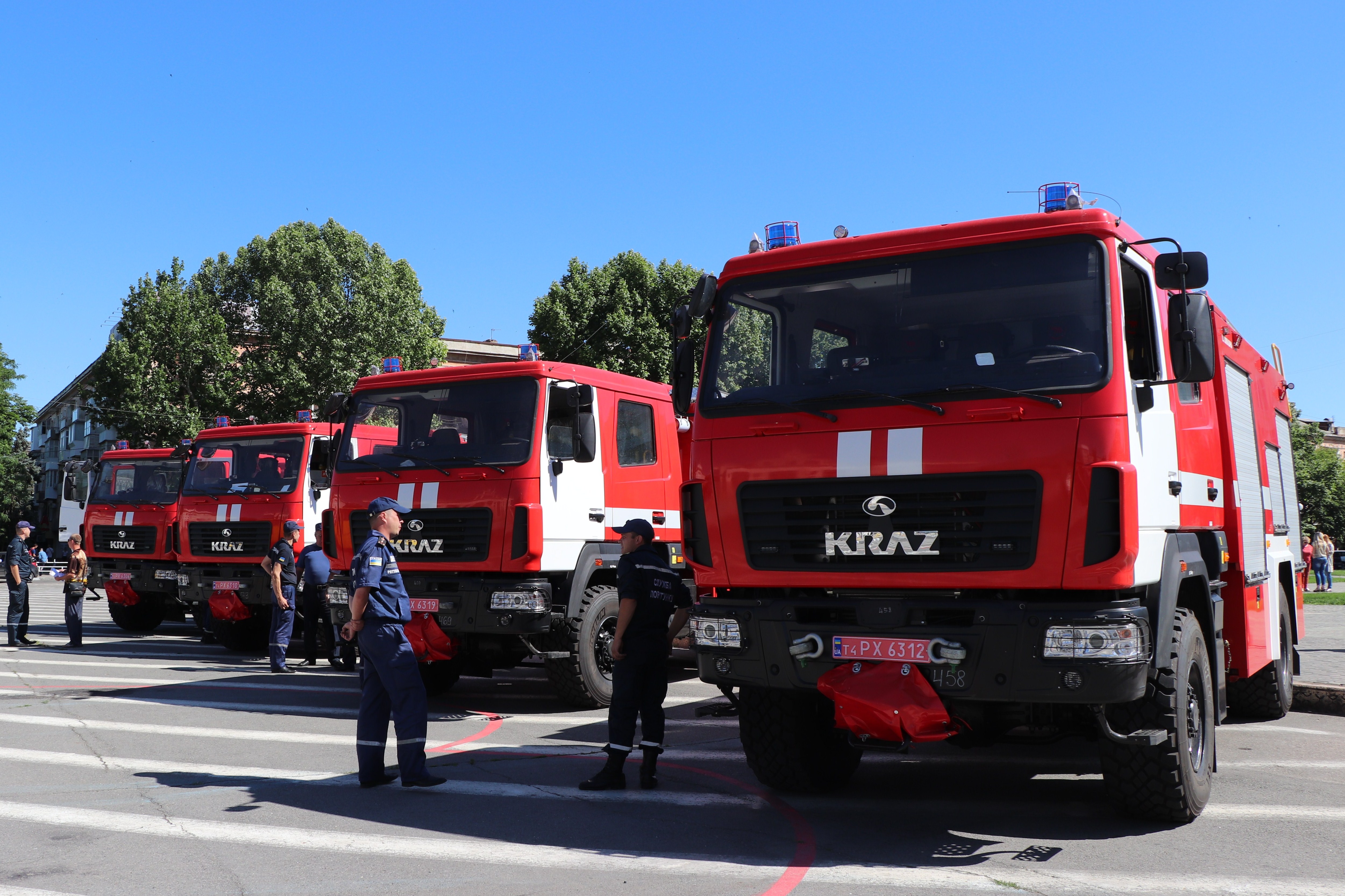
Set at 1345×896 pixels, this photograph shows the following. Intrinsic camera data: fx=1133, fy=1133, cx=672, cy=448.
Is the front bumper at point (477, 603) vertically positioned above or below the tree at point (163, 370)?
below

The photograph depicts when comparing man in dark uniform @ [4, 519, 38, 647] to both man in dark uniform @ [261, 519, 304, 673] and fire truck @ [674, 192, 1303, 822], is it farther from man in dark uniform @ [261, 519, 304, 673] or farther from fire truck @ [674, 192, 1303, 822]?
fire truck @ [674, 192, 1303, 822]

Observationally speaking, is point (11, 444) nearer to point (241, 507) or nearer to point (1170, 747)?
point (241, 507)

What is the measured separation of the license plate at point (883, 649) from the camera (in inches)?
207

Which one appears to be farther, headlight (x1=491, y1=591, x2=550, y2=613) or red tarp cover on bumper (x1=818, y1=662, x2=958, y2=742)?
headlight (x1=491, y1=591, x2=550, y2=613)

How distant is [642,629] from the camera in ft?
22.7

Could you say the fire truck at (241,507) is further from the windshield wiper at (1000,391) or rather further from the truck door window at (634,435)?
the windshield wiper at (1000,391)

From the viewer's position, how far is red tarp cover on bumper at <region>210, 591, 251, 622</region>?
14672 mm

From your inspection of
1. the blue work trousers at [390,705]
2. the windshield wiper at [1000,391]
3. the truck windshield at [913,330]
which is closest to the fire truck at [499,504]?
the blue work trousers at [390,705]

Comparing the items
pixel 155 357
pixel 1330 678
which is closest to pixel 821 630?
pixel 1330 678

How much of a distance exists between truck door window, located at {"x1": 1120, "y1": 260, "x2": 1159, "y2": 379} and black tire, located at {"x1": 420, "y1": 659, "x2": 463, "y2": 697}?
726cm

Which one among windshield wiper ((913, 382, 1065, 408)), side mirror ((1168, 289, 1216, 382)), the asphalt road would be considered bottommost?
the asphalt road

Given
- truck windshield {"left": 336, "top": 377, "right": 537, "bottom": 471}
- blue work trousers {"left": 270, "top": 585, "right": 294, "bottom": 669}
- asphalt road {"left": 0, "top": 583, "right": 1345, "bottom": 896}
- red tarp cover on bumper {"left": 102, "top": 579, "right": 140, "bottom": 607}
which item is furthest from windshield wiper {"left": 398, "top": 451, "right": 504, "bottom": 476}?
red tarp cover on bumper {"left": 102, "top": 579, "right": 140, "bottom": 607}

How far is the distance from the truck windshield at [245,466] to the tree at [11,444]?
42893 mm

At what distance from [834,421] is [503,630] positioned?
4.56 meters
